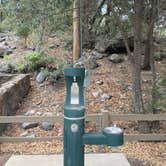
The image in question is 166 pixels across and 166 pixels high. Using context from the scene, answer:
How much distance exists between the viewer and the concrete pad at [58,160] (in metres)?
5.40

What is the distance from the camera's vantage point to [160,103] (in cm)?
781

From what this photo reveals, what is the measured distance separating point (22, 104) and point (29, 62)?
7.49 ft

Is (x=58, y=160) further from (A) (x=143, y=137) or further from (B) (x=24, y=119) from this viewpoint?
(A) (x=143, y=137)

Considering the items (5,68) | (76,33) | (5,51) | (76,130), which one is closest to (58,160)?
(76,130)

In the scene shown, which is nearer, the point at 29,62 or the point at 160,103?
the point at 160,103

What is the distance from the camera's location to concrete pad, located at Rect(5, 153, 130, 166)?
540 cm

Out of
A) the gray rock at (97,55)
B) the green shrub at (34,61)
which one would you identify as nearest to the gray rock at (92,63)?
the gray rock at (97,55)

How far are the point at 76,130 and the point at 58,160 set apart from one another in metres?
1.72

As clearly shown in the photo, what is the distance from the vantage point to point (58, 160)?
18.3 feet

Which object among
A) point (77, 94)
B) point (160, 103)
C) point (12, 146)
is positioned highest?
point (77, 94)

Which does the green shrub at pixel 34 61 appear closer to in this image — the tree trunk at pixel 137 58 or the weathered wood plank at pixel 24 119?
the tree trunk at pixel 137 58

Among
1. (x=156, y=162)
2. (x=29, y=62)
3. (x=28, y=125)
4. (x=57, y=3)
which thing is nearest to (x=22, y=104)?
(x=28, y=125)

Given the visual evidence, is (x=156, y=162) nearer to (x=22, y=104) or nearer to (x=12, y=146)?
(x=12, y=146)

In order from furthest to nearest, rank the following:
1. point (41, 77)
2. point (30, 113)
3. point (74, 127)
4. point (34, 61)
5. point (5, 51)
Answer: point (5, 51)
point (34, 61)
point (41, 77)
point (30, 113)
point (74, 127)
